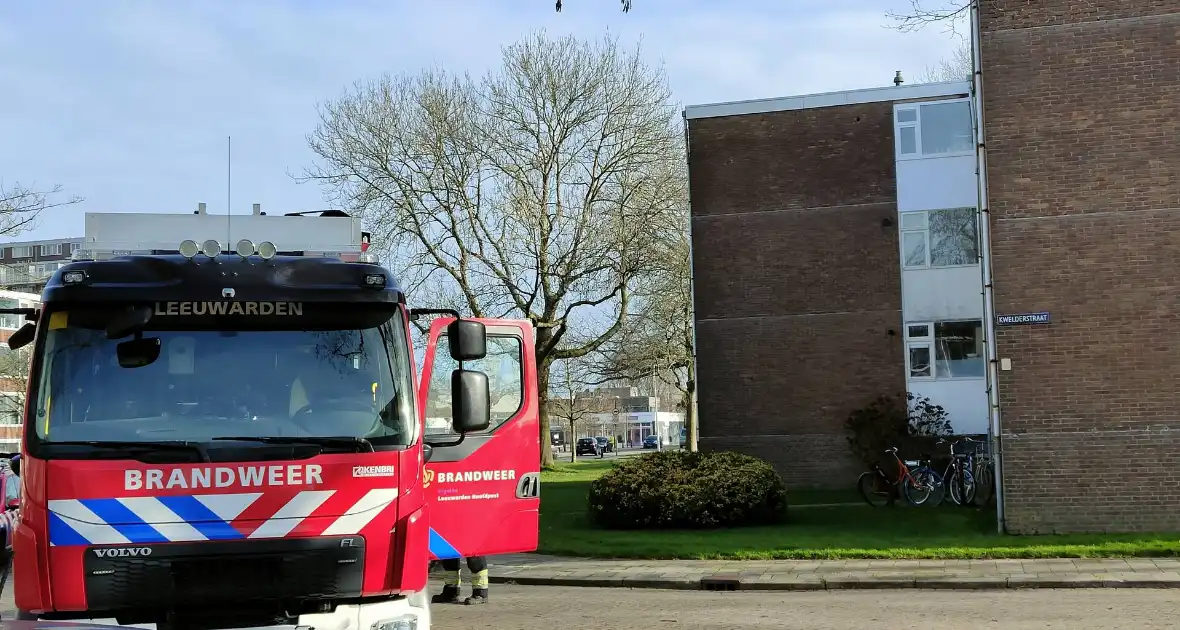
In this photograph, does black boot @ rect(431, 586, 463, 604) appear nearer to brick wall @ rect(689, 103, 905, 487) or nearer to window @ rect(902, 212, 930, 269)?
brick wall @ rect(689, 103, 905, 487)

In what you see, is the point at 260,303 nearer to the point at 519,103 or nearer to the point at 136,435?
the point at 136,435

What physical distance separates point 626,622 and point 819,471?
18512 millimetres

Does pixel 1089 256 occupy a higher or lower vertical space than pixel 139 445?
higher

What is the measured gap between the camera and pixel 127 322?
260 inches

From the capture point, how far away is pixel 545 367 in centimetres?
4097

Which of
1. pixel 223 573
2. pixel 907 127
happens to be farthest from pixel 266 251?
pixel 907 127

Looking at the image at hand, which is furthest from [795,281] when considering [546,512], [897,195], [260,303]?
[260,303]

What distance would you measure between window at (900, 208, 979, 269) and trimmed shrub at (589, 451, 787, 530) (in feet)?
32.6

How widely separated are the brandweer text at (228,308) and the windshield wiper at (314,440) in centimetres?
71

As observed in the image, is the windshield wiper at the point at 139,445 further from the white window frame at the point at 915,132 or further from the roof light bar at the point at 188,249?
the white window frame at the point at 915,132

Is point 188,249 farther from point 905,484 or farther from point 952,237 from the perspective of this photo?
point 952,237

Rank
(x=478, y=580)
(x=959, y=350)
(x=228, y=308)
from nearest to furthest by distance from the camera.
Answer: (x=228, y=308) → (x=478, y=580) → (x=959, y=350)

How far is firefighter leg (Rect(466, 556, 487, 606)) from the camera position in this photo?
1248 centimetres

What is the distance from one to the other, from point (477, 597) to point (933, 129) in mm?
19872
